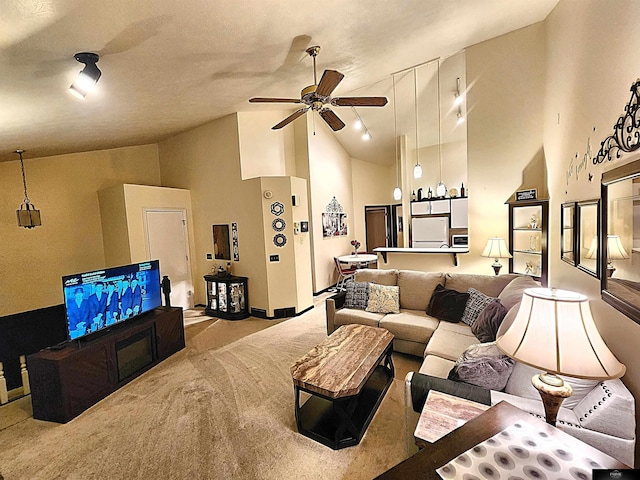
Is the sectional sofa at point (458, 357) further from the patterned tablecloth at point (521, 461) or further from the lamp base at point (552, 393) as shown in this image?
the patterned tablecloth at point (521, 461)

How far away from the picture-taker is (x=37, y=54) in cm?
195

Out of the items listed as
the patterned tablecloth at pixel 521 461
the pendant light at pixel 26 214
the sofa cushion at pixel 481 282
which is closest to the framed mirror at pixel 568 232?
the sofa cushion at pixel 481 282

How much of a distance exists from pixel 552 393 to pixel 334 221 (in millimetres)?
5806

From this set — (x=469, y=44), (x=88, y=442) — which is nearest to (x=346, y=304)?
(x=88, y=442)

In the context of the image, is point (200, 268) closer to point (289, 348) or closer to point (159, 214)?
point (159, 214)

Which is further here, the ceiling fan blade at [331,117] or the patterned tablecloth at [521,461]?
the ceiling fan blade at [331,117]

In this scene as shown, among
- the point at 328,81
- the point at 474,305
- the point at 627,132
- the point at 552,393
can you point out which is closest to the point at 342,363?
the point at 552,393

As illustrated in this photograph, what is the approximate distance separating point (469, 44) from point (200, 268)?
5904mm

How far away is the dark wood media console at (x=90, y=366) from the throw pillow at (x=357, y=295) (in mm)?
2384

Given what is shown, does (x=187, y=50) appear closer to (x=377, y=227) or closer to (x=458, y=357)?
(x=458, y=357)

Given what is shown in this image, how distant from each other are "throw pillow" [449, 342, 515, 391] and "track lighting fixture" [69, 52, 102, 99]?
133 inches

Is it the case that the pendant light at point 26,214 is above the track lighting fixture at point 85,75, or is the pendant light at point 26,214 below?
below

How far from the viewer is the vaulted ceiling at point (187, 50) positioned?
1919 millimetres

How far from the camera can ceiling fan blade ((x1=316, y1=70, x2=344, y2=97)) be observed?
255 centimetres
